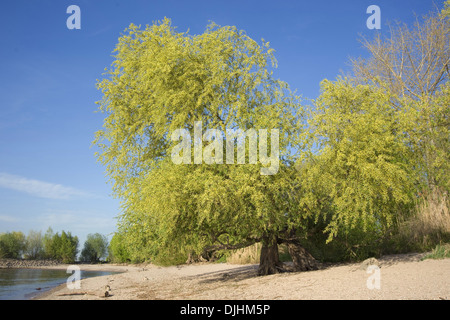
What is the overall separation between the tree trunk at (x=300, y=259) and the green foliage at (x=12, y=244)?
7336cm

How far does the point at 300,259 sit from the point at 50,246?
69.6 meters

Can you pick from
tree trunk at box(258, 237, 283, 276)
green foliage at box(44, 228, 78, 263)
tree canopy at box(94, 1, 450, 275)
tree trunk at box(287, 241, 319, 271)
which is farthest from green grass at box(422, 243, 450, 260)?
green foliage at box(44, 228, 78, 263)

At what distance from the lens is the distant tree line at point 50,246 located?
70.1 m

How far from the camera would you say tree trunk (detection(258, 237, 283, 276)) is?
1515 centimetres

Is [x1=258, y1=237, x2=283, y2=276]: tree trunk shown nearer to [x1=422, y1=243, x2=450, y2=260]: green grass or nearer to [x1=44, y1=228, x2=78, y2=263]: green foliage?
[x1=422, y1=243, x2=450, y2=260]: green grass

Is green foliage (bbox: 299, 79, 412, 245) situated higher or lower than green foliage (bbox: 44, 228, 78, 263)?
higher

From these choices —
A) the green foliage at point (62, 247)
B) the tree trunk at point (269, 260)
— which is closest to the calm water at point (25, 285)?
the tree trunk at point (269, 260)

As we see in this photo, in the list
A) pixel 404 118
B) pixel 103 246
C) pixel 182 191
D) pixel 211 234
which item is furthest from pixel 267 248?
pixel 103 246

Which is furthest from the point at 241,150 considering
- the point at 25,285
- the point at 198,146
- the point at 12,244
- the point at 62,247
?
the point at 12,244

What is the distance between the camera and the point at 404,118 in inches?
515

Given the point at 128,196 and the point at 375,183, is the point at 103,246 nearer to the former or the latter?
the point at 128,196

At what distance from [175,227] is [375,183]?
23.9 feet

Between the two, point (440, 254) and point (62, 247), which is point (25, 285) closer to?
point (440, 254)

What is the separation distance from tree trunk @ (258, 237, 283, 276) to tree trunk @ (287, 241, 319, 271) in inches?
29.6
